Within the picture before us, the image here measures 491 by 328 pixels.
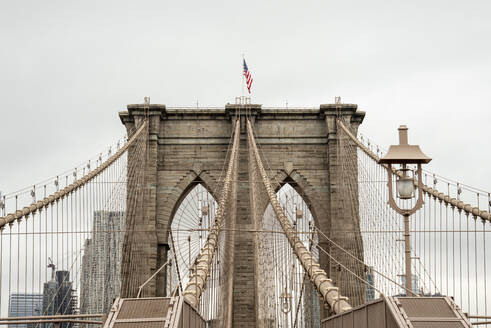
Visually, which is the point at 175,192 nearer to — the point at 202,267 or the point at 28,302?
the point at 28,302

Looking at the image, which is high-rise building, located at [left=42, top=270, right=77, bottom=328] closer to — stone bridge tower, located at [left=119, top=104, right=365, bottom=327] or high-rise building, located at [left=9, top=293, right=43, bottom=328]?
high-rise building, located at [left=9, top=293, right=43, bottom=328]

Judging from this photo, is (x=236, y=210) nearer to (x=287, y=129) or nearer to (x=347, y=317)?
(x=287, y=129)

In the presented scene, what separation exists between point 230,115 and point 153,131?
2690 mm

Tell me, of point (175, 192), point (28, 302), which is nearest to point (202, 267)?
point (28, 302)

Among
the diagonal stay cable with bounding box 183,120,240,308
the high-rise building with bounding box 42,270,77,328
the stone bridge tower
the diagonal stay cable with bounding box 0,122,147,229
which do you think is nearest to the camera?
the diagonal stay cable with bounding box 183,120,240,308

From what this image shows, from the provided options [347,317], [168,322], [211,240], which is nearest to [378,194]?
[211,240]

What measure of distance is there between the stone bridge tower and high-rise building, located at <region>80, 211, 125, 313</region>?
4.19 feet

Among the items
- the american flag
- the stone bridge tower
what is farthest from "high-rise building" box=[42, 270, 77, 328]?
the american flag

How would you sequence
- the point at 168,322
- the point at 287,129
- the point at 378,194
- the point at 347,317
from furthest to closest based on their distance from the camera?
the point at 287,129
the point at 378,194
the point at 347,317
the point at 168,322

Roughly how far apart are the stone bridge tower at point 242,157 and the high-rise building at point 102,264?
1278mm

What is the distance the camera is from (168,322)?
832 cm

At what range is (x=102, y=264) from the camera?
31.4m

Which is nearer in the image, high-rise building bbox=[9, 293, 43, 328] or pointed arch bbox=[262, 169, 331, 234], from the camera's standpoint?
high-rise building bbox=[9, 293, 43, 328]

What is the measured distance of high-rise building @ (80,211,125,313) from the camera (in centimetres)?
2836
